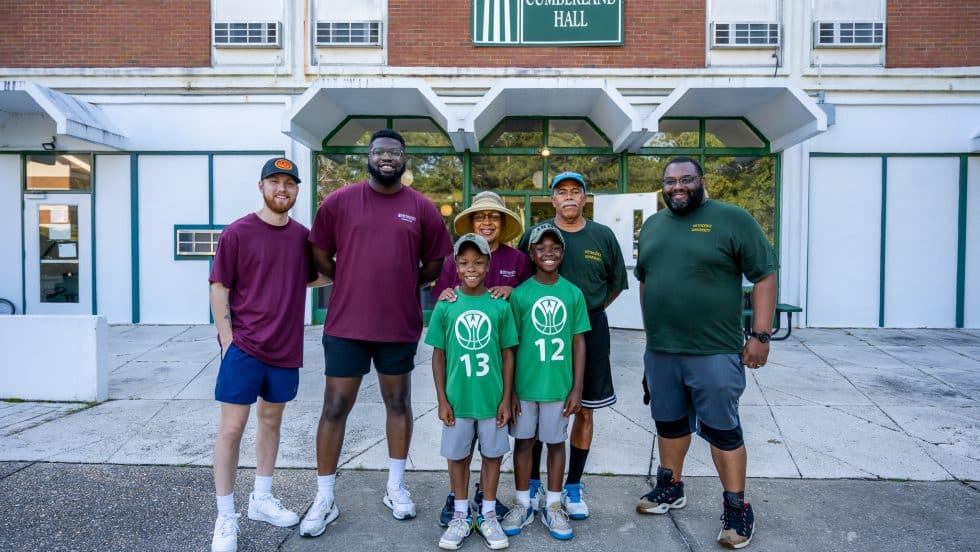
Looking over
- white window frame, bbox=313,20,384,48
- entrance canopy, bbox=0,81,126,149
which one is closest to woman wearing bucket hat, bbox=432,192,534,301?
white window frame, bbox=313,20,384,48

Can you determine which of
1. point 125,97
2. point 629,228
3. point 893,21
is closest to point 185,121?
point 125,97

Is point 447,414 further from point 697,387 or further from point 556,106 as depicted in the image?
point 556,106

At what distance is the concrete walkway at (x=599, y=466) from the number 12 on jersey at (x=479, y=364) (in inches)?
36.8

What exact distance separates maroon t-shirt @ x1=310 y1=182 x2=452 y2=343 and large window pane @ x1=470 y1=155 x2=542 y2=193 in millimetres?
6953

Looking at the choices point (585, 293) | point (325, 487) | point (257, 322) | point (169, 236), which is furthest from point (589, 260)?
point (169, 236)

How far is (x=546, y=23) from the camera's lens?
10.1 meters

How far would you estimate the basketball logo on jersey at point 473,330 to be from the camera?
3219 millimetres

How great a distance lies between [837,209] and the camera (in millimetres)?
10094

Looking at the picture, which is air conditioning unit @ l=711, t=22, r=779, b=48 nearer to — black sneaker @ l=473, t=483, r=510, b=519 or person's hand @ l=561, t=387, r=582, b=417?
person's hand @ l=561, t=387, r=582, b=417

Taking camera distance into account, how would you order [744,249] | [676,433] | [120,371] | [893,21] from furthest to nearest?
[893,21] < [120,371] < [676,433] < [744,249]

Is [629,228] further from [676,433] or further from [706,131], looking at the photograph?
[676,433]

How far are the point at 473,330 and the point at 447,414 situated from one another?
45 cm

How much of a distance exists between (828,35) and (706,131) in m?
2.37

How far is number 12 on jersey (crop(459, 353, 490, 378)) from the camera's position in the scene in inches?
127
